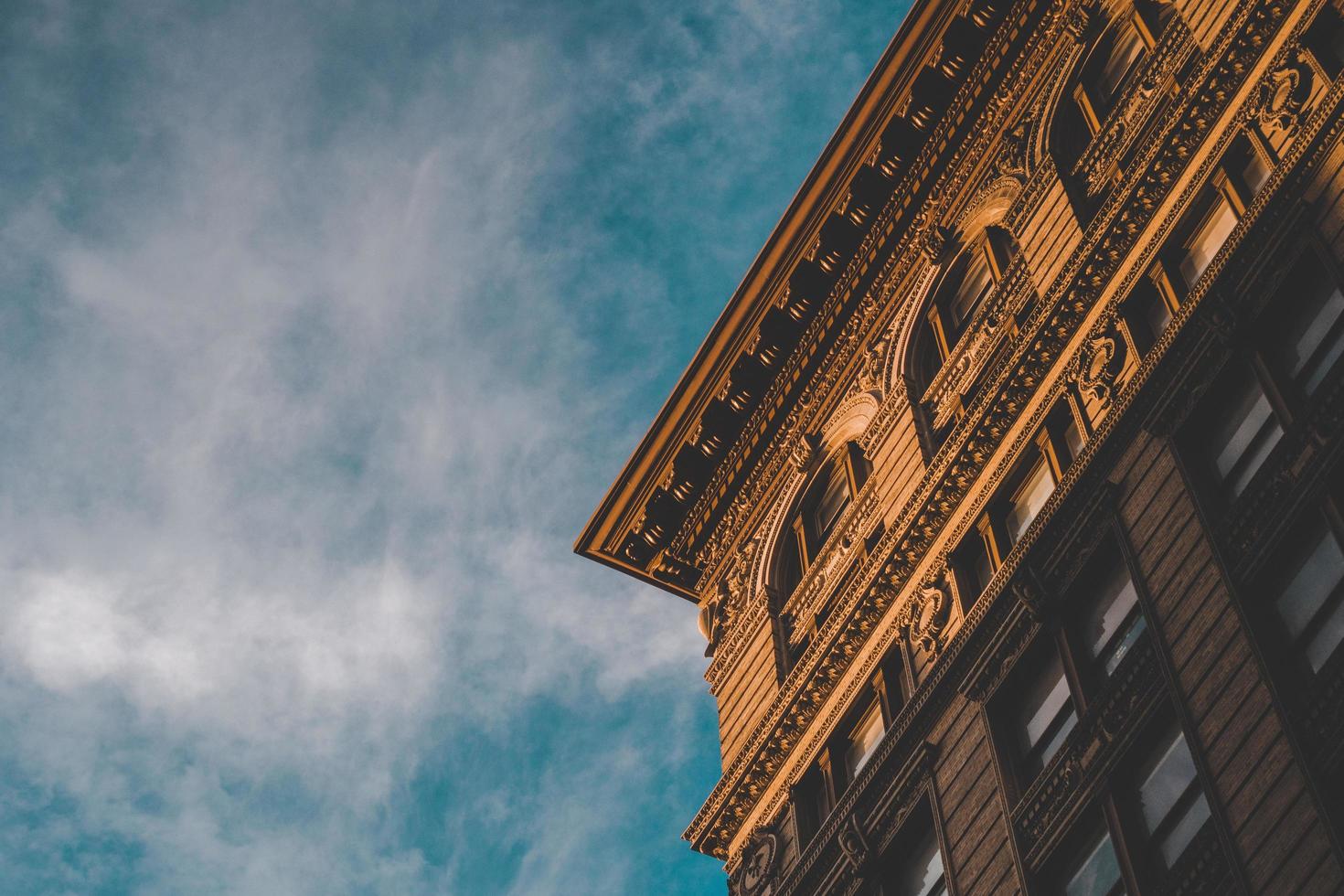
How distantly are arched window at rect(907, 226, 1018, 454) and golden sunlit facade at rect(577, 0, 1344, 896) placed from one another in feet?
0.29

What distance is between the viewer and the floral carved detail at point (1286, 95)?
27.7m

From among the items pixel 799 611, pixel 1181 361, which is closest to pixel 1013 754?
pixel 1181 361

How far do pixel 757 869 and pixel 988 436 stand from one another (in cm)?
816

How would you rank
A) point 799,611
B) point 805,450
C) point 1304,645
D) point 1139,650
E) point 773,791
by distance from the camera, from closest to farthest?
point 1304,645 → point 1139,650 → point 773,791 → point 799,611 → point 805,450

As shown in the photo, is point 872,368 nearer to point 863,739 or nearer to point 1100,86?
point 1100,86

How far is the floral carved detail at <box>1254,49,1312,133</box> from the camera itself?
2772cm

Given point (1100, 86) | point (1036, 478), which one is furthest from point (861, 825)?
point (1100, 86)

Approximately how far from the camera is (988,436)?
103 feet

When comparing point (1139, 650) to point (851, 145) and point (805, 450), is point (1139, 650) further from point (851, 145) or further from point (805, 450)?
point (851, 145)

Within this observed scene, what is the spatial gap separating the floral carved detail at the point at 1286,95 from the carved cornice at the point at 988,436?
119 centimetres

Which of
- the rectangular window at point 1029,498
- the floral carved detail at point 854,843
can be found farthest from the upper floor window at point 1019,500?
the floral carved detail at point 854,843

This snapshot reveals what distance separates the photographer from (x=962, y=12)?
40.9m

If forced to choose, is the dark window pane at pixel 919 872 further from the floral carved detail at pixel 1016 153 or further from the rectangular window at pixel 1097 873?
the floral carved detail at pixel 1016 153

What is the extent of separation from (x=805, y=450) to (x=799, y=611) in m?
4.59
